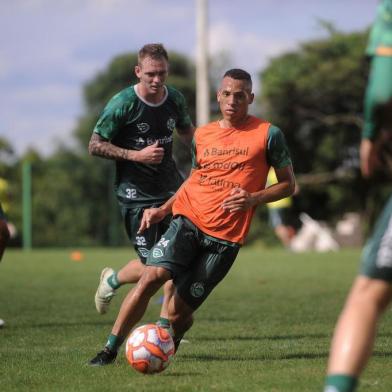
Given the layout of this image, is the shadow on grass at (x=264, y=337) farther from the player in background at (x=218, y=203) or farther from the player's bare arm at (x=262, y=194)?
the player's bare arm at (x=262, y=194)

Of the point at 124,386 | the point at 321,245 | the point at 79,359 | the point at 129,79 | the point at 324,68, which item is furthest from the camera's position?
the point at 129,79

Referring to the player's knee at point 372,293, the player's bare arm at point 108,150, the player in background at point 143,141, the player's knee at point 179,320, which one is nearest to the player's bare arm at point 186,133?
the player in background at point 143,141

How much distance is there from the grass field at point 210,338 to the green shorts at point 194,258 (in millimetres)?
527

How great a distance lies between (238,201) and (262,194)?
24 cm

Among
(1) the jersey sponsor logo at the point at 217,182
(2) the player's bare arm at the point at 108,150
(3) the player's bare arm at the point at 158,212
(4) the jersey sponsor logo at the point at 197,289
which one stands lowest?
(4) the jersey sponsor logo at the point at 197,289

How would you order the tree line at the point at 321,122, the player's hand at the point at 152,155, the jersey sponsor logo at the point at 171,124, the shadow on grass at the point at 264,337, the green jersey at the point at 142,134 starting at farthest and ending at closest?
1. the tree line at the point at 321,122
2. the shadow on grass at the point at 264,337
3. the jersey sponsor logo at the point at 171,124
4. the green jersey at the point at 142,134
5. the player's hand at the point at 152,155

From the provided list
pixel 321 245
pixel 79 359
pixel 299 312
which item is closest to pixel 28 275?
pixel 299 312

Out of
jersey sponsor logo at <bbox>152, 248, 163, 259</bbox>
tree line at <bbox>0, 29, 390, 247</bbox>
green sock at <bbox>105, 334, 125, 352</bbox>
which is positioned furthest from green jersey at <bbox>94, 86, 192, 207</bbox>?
tree line at <bbox>0, 29, 390, 247</bbox>

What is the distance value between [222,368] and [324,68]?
3671 centimetres

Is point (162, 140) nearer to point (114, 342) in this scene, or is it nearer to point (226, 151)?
point (226, 151)

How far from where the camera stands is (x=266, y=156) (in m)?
6.74

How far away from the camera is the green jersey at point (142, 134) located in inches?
306

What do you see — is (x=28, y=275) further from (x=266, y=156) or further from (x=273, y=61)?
(x=273, y=61)

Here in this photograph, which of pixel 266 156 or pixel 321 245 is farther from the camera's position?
pixel 321 245
